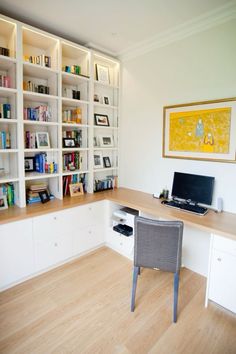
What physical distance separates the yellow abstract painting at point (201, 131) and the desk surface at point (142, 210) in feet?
2.37

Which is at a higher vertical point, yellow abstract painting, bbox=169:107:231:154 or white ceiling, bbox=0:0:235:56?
white ceiling, bbox=0:0:235:56

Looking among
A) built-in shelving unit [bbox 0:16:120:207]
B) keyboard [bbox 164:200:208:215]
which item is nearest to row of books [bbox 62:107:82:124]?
built-in shelving unit [bbox 0:16:120:207]

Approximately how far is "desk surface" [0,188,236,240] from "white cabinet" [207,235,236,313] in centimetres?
11

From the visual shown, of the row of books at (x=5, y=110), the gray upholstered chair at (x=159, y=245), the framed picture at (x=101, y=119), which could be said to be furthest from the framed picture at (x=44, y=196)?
the gray upholstered chair at (x=159, y=245)

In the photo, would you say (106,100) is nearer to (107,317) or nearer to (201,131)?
Result: (201,131)

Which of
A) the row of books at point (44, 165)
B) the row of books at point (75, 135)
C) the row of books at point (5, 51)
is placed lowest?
the row of books at point (44, 165)

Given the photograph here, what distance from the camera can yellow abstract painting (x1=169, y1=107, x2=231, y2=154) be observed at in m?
2.26

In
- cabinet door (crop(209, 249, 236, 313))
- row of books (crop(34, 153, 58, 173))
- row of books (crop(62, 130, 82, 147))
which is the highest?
row of books (crop(62, 130, 82, 147))

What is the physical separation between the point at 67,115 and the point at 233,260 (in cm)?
254

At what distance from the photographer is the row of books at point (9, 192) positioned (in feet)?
8.06

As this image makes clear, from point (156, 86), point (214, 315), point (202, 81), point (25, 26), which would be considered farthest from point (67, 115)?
point (214, 315)

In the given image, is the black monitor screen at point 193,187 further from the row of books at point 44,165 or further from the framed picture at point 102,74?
the framed picture at point 102,74

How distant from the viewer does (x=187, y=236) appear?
264 centimetres

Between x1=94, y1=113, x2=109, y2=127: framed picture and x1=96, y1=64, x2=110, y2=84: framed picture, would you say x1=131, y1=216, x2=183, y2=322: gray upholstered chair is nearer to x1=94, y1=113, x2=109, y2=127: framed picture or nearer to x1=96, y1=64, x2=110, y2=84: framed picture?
x1=94, y1=113, x2=109, y2=127: framed picture
